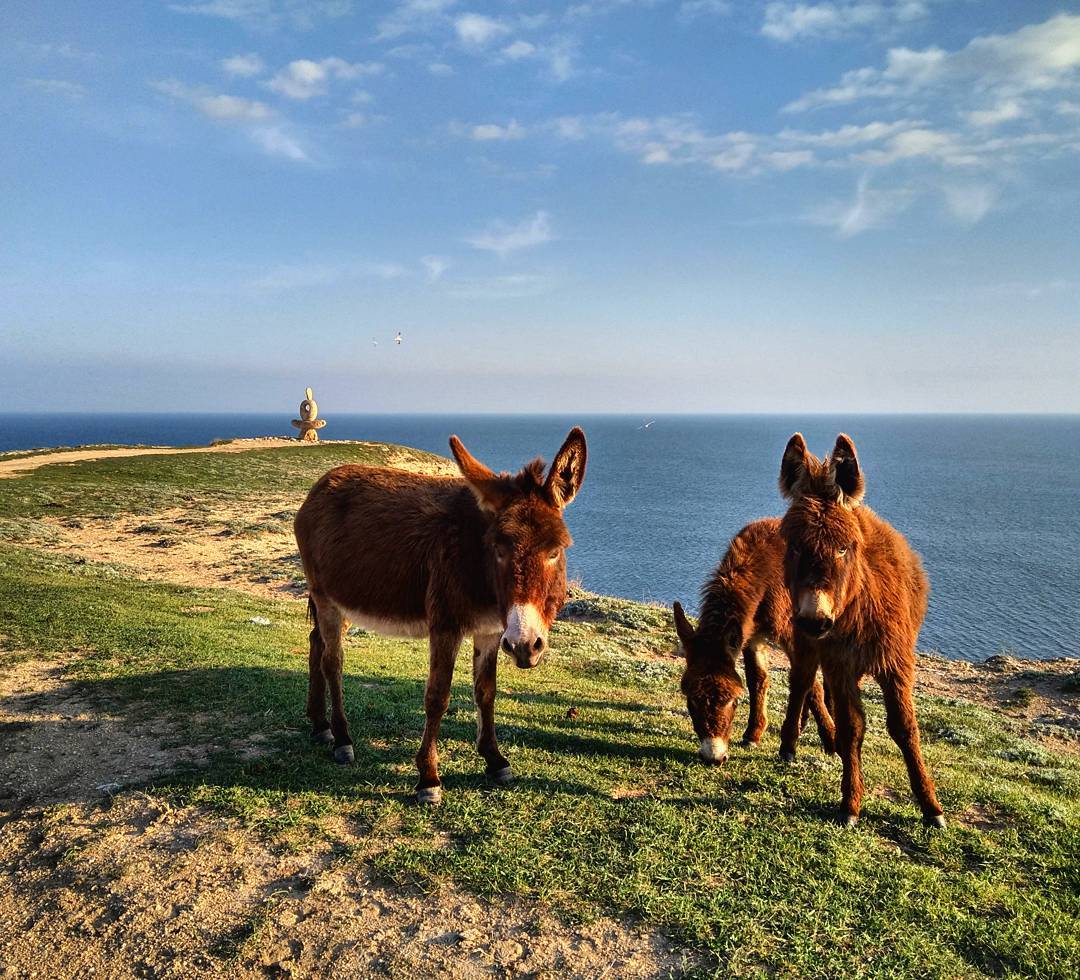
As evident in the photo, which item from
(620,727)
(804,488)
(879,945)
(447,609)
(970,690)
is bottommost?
(970,690)

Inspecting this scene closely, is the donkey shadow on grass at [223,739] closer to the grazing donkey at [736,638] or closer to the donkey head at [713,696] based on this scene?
the donkey head at [713,696]


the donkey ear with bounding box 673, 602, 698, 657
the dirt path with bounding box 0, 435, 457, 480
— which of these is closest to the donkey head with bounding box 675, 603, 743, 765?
the donkey ear with bounding box 673, 602, 698, 657

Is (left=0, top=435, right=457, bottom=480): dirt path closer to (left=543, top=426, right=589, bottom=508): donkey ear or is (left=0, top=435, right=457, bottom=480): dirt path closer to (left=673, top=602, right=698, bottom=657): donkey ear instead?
(left=673, top=602, right=698, bottom=657): donkey ear

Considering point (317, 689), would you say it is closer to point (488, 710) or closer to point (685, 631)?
point (488, 710)

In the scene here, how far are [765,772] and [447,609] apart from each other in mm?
4298

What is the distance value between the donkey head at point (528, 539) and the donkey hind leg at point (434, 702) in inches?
36.9

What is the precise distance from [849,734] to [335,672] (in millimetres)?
5589

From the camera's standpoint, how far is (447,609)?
5.91 m

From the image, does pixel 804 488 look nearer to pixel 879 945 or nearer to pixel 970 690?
pixel 879 945

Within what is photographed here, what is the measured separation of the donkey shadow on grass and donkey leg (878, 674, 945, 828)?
7.59 ft

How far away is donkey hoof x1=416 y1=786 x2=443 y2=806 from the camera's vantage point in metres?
5.94

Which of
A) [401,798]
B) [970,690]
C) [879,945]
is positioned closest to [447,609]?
[401,798]

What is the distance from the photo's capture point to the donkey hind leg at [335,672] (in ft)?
22.7

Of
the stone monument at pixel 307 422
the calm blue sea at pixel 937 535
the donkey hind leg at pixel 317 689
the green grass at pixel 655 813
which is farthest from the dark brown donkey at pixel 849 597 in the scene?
the stone monument at pixel 307 422
